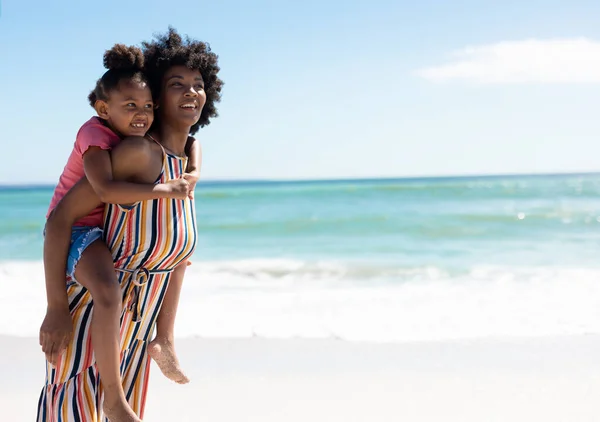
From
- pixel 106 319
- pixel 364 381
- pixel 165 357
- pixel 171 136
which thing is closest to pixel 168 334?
pixel 165 357

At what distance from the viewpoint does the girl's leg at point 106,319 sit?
231 centimetres

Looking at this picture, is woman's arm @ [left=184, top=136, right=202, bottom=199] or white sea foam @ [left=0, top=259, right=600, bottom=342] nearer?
woman's arm @ [left=184, top=136, right=202, bottom=199]

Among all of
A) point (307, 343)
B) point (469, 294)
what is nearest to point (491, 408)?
point (307, 343)

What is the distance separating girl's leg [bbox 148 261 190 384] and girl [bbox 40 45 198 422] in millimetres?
329

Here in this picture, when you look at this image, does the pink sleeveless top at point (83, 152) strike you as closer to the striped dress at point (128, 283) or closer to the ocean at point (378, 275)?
the striped dress at point (128, 283)

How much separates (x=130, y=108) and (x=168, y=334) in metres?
0.95

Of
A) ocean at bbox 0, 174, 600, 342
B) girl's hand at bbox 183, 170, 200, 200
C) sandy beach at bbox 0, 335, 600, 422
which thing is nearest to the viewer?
girl's hand at bbox 183, 170, 200, 200

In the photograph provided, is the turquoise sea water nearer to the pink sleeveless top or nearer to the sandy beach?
the sandy beach

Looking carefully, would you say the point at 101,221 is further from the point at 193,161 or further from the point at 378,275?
the point at 378,275

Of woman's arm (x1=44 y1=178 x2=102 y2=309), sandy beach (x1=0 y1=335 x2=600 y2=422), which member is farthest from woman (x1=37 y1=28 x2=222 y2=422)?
sandy beach (x1=0 y1=335 x2=600 y2=422)

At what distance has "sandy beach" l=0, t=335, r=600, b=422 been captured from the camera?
399cm

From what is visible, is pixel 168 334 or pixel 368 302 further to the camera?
pixel 368 302

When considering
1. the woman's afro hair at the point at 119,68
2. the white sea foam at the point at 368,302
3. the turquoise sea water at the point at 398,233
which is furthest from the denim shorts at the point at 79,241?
the turquoise sea water at the point at 398,233

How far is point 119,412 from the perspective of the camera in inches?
94.0
